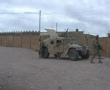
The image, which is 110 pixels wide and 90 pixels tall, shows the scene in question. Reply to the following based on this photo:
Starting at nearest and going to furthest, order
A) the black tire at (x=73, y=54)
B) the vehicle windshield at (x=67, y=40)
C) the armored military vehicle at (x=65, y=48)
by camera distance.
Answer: the black tire at (x=73, y=54) < the armored military vehicle at (x=65, y=48) < the vehicle windshield at (x=67, y=40)

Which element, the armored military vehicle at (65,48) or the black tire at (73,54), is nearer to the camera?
the black tire at (73,54)

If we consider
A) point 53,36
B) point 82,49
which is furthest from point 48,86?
point 53,36

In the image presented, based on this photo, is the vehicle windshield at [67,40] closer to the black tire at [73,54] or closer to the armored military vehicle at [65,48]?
the armored military vehicle at [65,48]

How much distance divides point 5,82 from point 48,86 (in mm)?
1925

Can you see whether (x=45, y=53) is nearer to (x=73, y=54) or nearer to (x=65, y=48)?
(x=65, y=48)

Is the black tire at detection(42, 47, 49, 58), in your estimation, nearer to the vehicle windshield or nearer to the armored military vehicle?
the armored military vehicle

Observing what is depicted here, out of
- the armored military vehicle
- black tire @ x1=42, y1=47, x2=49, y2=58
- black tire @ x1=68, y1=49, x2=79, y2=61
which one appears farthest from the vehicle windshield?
black tire @ x1=42, y1=47, x2=49, y2=58

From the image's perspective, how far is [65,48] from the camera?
784 inches

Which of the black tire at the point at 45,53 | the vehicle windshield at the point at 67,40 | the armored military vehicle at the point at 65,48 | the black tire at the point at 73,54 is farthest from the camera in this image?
the black tire at the point at 45,53

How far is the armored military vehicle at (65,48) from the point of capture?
62.6ft

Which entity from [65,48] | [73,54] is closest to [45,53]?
[65,48]

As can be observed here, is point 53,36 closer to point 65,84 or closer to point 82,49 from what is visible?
point 82,49

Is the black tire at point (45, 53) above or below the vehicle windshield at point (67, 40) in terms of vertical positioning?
below

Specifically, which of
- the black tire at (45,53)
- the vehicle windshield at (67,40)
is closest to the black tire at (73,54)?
the vehicle windshield at (67,40)
